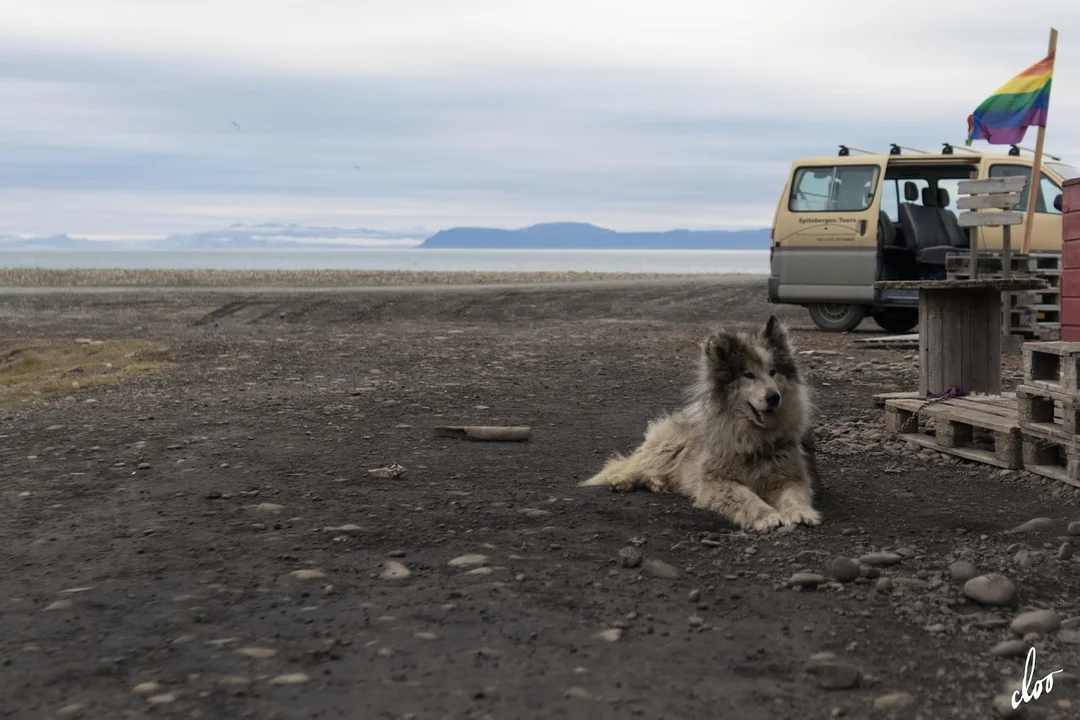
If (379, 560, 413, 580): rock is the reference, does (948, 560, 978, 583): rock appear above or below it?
below

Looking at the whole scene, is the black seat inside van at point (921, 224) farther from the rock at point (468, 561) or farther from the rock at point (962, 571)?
the rock at point (468, 561)

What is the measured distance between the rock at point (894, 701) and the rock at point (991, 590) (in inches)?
44.2

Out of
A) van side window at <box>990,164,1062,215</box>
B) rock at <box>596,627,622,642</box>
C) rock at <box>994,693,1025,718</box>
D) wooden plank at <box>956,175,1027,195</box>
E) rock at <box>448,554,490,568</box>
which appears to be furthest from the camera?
van side window at <box>990,164,1062,215</box>

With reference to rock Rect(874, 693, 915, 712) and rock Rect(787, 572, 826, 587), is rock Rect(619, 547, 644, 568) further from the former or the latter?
rock Rect(874, 693, 915, 712)

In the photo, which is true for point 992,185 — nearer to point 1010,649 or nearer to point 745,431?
point 745,431

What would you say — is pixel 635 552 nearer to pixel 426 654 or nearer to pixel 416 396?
pixel 426 654

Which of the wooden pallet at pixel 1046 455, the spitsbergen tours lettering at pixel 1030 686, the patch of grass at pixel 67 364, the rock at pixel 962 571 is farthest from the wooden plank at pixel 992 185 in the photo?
the patch of grass at pixel 67 364

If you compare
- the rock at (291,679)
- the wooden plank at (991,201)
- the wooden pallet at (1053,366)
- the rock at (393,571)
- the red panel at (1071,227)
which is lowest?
the rock at (393,571)

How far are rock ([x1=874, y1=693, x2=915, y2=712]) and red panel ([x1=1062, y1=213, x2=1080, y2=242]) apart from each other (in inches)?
214

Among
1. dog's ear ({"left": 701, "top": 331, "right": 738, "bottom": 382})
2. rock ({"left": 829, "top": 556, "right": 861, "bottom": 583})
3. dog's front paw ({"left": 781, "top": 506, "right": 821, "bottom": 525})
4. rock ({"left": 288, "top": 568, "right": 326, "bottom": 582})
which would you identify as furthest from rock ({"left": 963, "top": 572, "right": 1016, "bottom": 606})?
rock ({"left": 288, "top": 568, "right": 326, "bottom": 582})

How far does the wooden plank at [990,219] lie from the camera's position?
1147cm

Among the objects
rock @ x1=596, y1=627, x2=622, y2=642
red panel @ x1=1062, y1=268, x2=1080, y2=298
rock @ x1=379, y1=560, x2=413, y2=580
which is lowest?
rock @ x1=596, y1=627, x2=622, y2=642

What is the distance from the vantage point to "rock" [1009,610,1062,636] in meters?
4.07

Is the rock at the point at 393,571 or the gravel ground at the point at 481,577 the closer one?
the gravel ground at the point at 481,577
